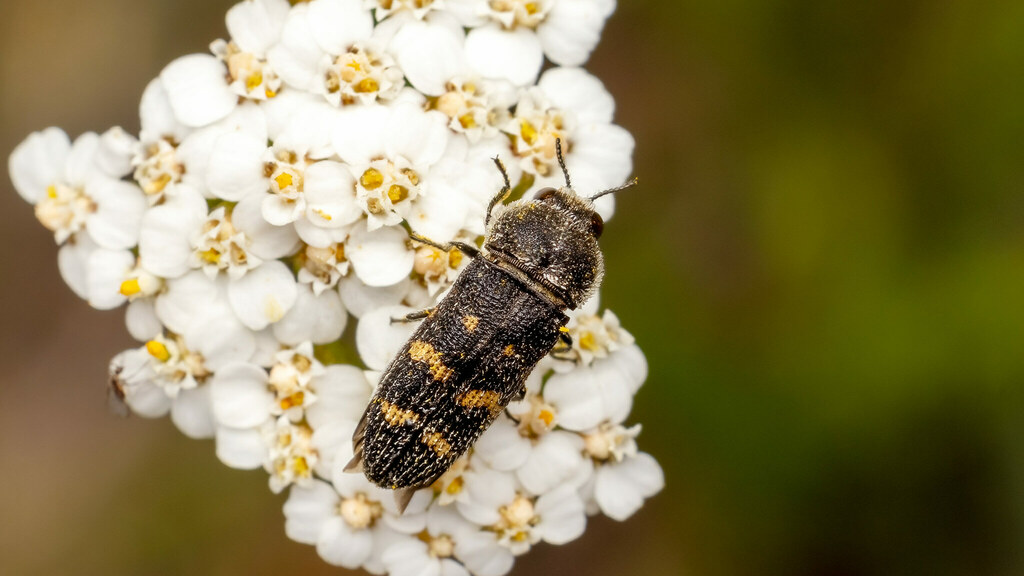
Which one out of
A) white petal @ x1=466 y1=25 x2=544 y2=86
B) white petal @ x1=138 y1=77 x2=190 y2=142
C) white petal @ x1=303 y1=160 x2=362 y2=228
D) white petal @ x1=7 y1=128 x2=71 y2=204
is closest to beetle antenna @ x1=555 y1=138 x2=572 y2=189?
white petal @ x1=466 y1=25 x2=544 y2=86

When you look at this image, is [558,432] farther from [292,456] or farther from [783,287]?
[783,287]

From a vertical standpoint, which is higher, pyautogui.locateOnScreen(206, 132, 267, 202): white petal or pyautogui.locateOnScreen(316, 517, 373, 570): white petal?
pyautogui.locateOnScreen(206, 132, 267, 202): white petal

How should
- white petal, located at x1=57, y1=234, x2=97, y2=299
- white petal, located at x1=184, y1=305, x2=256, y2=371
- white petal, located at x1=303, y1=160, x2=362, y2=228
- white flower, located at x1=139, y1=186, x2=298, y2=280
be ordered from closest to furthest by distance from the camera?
white petal, located at x1=303, y1=160, x2=362, y2=228 < white flower, located at x1=139, y1=186, x2=298, y2=280 < white petal, located at x1=184, y1=305, x2=256, y2=371 < white petal, located at x1=57, y1=234, x2=97, y2=299

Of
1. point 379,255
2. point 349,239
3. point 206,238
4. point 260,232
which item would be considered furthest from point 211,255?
point 379,255

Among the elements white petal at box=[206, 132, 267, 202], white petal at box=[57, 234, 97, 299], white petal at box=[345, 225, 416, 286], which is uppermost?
white petal at box=[206, 132, 267, 202]

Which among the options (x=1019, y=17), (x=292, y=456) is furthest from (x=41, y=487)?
(x=1019, y=17)

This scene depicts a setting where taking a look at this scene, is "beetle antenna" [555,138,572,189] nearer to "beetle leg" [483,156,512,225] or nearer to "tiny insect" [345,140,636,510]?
"tiny insect" [345,140,636,510]
